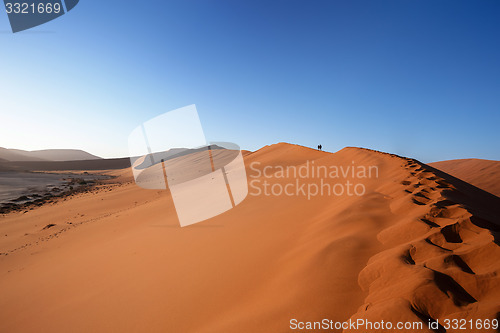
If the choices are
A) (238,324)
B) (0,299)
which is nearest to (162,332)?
(238,324)

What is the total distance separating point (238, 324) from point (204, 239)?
2.53 m

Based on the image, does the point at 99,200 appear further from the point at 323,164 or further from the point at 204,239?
the point at 323,164

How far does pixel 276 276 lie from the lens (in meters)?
2.55
